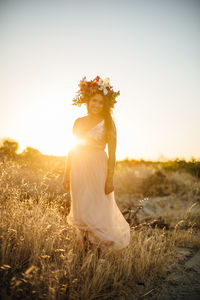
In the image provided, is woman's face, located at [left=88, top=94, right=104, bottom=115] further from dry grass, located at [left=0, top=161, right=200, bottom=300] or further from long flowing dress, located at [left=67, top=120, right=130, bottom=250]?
dry grass, located at [left=0, top=161, right=200, bottom=300]

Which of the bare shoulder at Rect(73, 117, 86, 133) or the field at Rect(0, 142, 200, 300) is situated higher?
the bare shoulder at Rect(73, 117, 86, 133)

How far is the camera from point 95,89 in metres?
2.96

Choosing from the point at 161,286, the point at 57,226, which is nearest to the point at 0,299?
the point at 57,226

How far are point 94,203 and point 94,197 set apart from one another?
7 cm

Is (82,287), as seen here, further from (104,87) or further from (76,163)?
(104,87)

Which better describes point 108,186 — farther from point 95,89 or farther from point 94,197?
point 95,89

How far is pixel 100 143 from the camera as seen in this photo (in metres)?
2.80

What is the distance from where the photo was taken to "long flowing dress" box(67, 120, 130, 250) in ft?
8.45

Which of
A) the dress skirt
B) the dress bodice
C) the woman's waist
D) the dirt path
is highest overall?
the dress bodice

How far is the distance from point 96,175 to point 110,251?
92 centimetres

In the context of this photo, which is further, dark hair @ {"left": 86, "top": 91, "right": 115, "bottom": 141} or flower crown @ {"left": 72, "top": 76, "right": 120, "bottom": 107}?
flower crown @ {"left": 72, "top": 76, "right": 120, "bottom": 107}

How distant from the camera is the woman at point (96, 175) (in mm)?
2592

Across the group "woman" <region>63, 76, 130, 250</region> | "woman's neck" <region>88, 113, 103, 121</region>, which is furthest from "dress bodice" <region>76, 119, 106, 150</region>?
"woman's neck" <region>88, 113, 103, 121</region>

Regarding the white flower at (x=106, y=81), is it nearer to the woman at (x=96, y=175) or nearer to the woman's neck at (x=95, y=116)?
the woman at (x=96, y=175)
